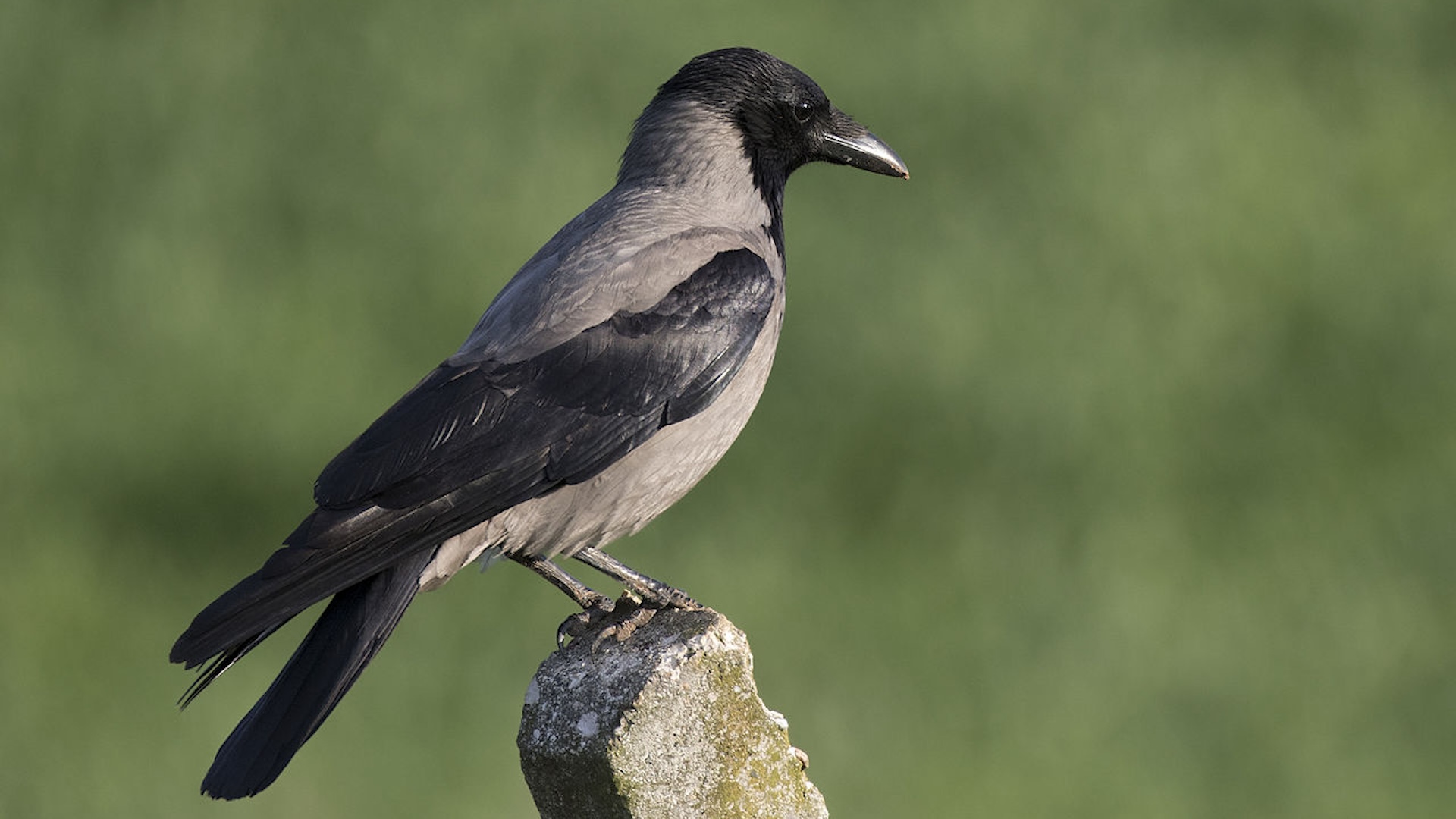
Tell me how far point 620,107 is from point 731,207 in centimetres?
624

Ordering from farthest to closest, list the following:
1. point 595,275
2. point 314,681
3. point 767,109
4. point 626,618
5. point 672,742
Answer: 1. point 767,109
2. point 595,275
3. point 626,618
4. point 314,681
5. point 672,742

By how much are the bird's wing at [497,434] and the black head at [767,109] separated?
601 millimetres

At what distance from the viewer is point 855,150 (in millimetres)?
5992

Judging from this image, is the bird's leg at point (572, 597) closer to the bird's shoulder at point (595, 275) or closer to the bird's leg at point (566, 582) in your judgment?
the bird's leg at point (566, 582)

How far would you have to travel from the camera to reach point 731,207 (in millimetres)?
5746

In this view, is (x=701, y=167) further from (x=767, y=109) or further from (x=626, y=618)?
(x=626, y=618)

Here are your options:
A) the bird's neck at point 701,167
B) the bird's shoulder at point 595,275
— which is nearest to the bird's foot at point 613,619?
the bird's shoulder at point 595,275

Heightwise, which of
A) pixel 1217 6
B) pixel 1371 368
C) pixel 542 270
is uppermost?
pixel 1217 6

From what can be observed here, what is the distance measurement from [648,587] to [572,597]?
420 mm

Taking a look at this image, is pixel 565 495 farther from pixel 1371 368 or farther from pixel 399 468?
pixel 1371 368

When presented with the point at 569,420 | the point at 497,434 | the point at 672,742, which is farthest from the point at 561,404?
the point at 672,742

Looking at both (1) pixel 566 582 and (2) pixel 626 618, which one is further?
(1) pixel 566 582

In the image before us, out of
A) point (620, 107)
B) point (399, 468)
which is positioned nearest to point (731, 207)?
point (399, 468)

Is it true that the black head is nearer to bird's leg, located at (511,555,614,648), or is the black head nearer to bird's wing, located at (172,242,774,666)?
bird's wing, located at (172,242,774,666)
